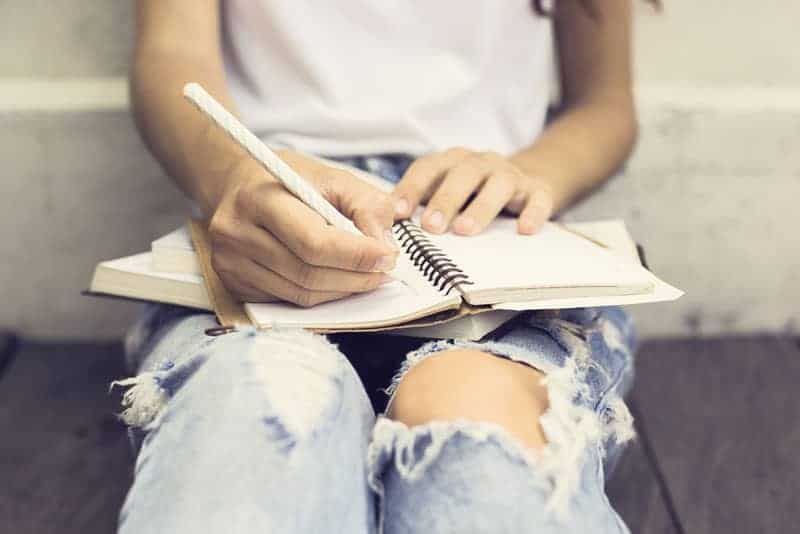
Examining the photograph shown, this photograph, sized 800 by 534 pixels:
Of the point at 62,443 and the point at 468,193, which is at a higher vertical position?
the point at 468,193

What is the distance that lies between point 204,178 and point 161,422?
0.72ft

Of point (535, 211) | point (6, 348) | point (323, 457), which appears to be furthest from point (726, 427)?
point (6, 348)

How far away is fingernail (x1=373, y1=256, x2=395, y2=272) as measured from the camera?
0.57 meters

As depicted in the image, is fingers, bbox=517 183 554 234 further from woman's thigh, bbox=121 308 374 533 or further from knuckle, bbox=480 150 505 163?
woman's thigh, bbox=121 308 374 533

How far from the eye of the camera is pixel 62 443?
97 cm

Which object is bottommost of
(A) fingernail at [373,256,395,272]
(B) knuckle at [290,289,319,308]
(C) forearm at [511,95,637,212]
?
(C) forearm at [511,95,637,212]

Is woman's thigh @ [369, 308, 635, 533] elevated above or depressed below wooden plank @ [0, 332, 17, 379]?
above

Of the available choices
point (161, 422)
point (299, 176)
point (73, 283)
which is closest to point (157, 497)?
point (161, 422)

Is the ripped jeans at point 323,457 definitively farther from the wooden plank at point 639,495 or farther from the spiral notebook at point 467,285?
the wooden plank at point 639,495

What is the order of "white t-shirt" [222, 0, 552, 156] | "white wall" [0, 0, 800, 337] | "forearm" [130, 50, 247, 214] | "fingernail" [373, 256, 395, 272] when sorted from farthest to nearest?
"white wall" [0, 0, 800, 337] < "white t-shirt" [222, 0, 552, 156] < "forearm" [130, 50, 247, 214] < "fingernail" [373, 256, 395, 272]

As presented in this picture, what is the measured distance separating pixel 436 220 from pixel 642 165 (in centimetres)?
55

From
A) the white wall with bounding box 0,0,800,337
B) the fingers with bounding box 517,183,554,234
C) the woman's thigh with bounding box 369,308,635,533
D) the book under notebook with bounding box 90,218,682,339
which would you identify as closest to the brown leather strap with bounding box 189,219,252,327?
the book under notebook with bounding box 90,218,682,339

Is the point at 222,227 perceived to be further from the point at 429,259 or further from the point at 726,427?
the point at 726,427

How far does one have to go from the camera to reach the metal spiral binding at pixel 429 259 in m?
0.59
